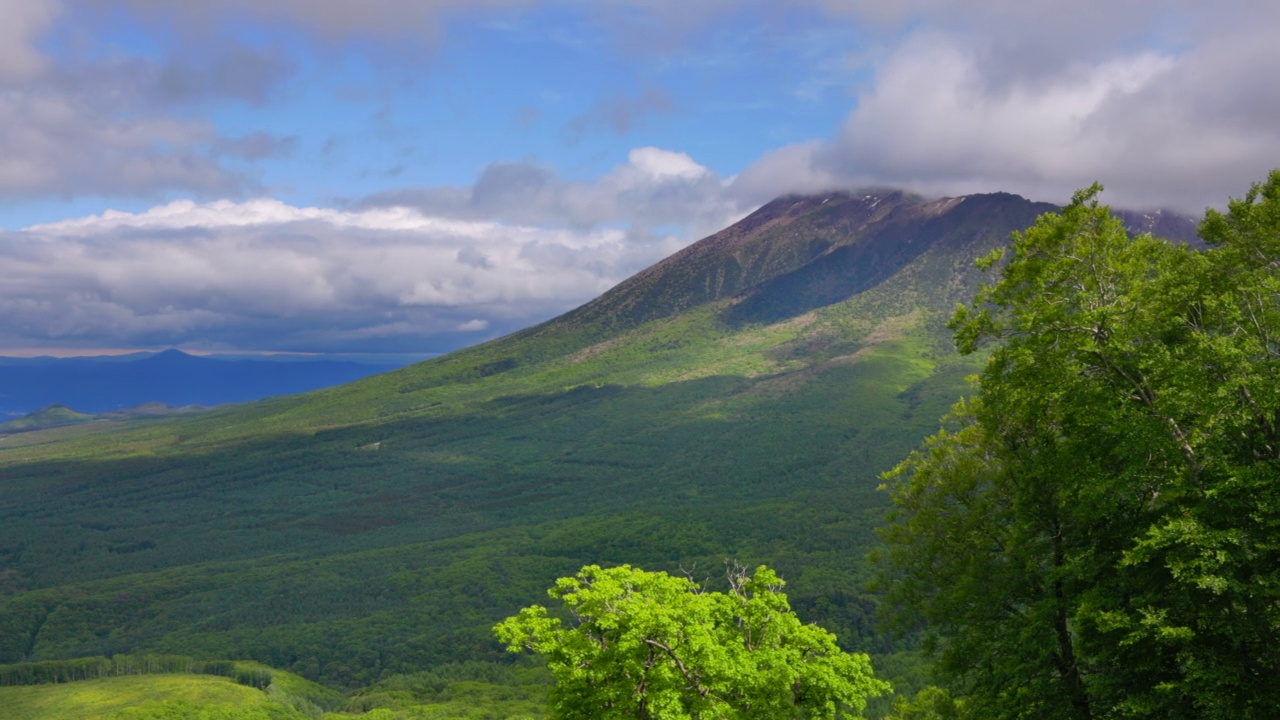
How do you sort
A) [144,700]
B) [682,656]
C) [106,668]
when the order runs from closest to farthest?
1. [682,656]
2. [144,700]
3. [106,668]

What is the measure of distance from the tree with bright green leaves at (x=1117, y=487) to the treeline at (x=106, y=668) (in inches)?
7187

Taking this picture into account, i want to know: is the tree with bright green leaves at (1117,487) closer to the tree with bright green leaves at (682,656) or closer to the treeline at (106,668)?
the tree with bright green leaves at (682,656)

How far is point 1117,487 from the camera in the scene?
1845cm

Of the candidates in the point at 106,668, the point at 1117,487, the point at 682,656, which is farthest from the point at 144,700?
the point at 1117,487

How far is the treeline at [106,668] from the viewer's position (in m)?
176

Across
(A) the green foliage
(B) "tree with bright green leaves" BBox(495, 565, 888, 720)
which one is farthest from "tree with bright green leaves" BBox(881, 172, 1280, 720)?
(A) the green foliage

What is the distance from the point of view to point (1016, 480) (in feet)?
75.8

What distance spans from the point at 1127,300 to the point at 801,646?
1206 centimetres

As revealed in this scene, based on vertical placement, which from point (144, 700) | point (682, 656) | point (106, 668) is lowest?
point (106, 668)

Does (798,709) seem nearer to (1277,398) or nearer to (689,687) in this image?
(689,687)

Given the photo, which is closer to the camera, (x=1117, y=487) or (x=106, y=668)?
(x=1117, y=487)

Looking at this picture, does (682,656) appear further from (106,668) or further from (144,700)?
(106,668)

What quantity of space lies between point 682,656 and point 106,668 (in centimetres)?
21062

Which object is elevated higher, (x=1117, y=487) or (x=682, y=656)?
(x=1117, y=487)
